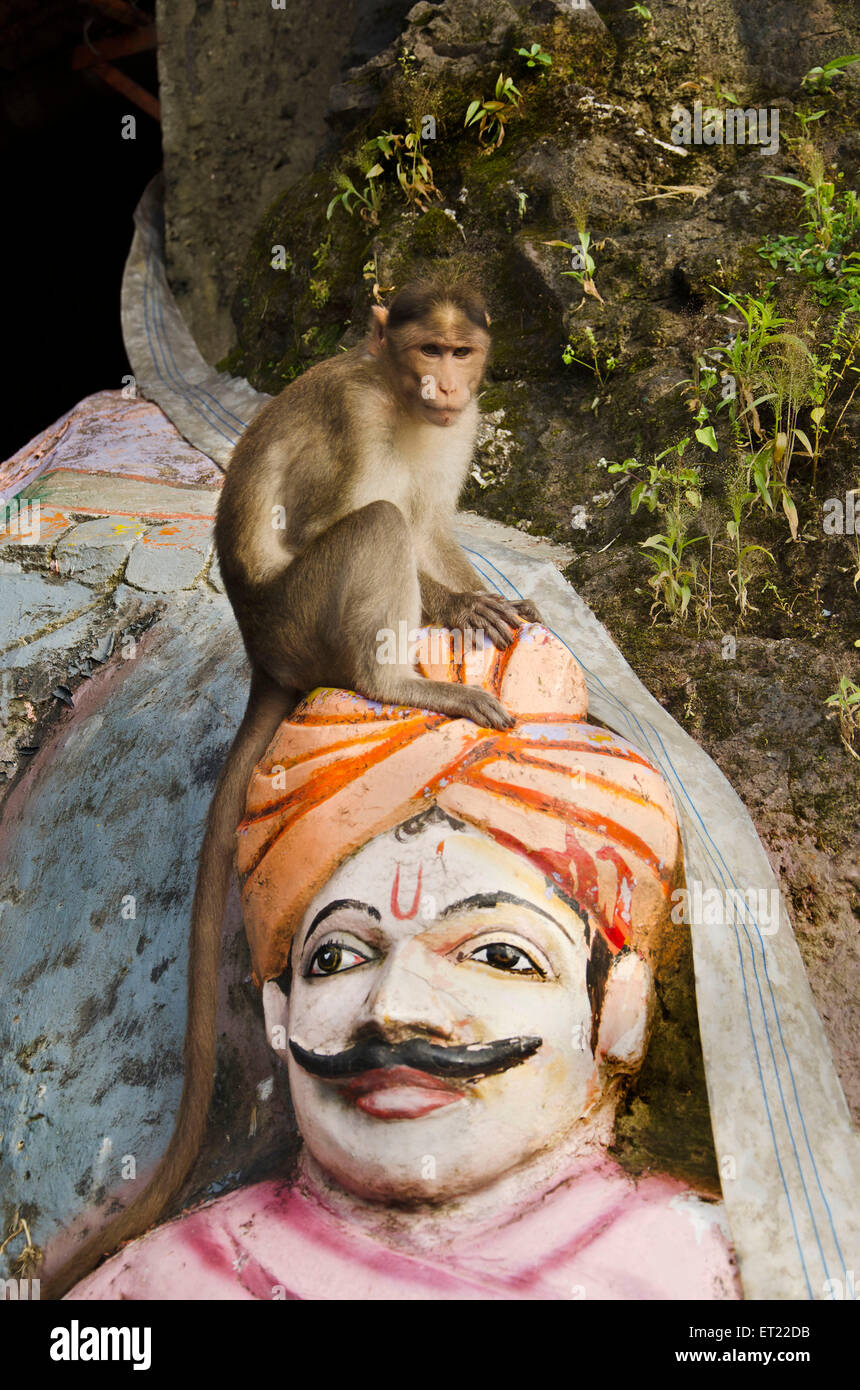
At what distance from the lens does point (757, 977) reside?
333 centimetres

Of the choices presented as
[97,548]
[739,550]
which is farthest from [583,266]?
[97,548]

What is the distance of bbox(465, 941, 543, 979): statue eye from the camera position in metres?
2.93

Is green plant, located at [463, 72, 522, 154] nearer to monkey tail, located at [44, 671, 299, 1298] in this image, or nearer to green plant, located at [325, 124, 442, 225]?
green plant, located at [325, 124, 442, 225]

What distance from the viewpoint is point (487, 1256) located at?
2697 millimetres

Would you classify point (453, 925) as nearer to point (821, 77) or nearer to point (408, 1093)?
point (408, 1093)

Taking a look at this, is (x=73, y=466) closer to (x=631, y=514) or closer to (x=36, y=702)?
(x=36, y=702)

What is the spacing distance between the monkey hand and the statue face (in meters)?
0.77

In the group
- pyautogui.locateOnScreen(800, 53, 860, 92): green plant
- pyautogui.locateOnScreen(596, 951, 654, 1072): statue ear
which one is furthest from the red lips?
pyautogui.locateOnScreen(800, 53, 860, 92): green plant

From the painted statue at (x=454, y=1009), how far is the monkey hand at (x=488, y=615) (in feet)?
0.76

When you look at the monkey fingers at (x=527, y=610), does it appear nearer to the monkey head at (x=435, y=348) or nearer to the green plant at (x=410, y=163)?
the monkey head at (x=435, y=348)

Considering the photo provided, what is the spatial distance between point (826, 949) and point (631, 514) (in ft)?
7.01

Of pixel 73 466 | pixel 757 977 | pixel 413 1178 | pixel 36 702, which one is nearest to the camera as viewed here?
pixel 413 1178

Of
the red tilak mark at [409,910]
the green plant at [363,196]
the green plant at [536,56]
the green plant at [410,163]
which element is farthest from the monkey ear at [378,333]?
the green plant at [536,56]

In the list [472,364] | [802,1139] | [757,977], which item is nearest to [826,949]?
[757,977]
